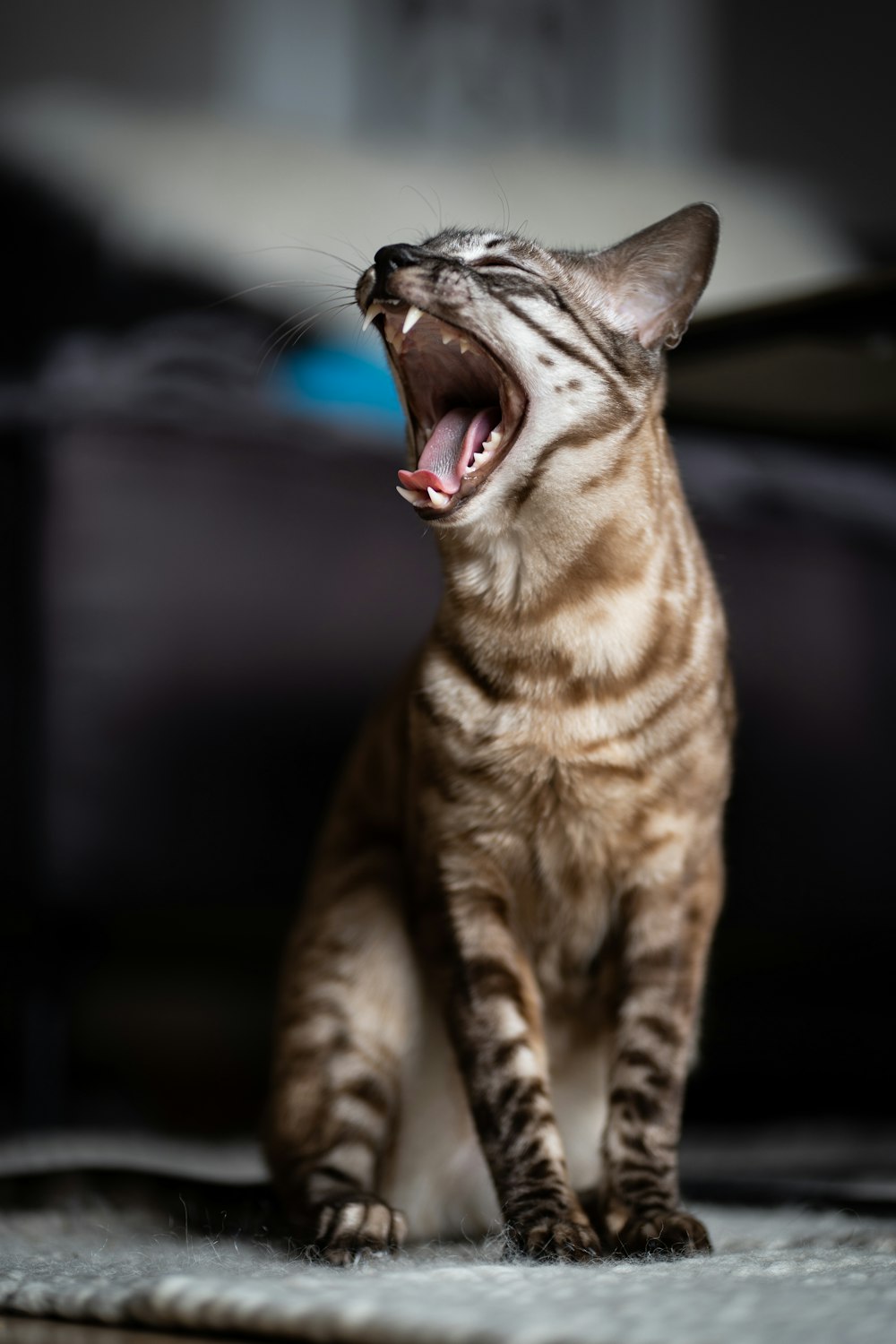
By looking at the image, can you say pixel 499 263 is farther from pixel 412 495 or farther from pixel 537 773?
pixel 537 773

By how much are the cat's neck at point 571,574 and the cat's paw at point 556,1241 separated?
0.45 meters

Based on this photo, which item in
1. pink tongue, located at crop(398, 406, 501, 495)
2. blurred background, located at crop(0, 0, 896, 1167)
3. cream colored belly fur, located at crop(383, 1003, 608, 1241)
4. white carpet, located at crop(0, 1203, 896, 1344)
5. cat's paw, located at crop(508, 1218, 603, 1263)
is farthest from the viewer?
blurred background, located at crop(0, 0, 896, 1167)

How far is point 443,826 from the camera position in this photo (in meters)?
1.29

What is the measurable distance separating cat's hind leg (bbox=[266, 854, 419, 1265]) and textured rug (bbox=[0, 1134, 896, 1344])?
0.23 ft

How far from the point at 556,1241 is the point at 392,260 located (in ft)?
2.61

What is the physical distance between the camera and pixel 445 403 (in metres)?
1.35

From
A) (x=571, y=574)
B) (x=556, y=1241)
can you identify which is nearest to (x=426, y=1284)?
(x=556, y=1241)

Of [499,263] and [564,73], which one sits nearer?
[499,263]

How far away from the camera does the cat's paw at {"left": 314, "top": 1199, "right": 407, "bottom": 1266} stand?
3.91 feet

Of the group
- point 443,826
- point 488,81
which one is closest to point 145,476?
point 443,826

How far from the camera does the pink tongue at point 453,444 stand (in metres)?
1.23

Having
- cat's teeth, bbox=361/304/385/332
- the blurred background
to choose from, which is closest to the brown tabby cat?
cat's teeth, bbox=361/304/385/332

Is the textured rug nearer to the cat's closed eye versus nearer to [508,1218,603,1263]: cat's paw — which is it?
[508,1218,603,1263]: cat's paw

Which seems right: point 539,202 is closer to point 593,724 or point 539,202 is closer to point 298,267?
point 298,267
